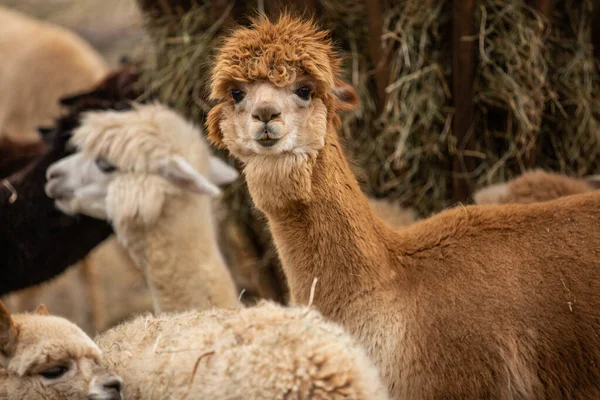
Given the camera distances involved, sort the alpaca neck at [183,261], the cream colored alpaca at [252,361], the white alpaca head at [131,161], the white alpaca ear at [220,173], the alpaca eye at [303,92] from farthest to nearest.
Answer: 1. the white alpaca ear at [220,173]
2. the white alpaca head at [131,161]
3. the alpaca neck at [183,261]
4. the alpaca eye at [303,92]
5. the cream colored alpaca at [252,361]

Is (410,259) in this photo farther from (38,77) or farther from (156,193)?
(38,77)

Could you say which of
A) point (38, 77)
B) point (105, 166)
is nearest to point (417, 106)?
point (105, 166)

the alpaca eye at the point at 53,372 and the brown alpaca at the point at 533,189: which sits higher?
the alpaca eye at the point at 53,372

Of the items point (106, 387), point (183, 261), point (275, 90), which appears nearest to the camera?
point (106, 387)

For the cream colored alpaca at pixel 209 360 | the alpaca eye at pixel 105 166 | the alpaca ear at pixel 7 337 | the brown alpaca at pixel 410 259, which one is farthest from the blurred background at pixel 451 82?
the alpaca ear at pixel 7 337

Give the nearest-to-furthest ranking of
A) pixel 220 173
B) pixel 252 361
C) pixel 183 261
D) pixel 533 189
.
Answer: pixel 252 361
pixel 533 189
pixel 183 261
pixel 220 173

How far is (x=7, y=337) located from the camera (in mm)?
2902

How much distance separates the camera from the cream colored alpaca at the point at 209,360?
8.71 ft

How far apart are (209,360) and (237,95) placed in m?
1.27

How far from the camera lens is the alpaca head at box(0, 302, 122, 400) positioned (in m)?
2.89

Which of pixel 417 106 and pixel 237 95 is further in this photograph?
pixel 417 106

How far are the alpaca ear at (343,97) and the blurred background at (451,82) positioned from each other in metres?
0.77

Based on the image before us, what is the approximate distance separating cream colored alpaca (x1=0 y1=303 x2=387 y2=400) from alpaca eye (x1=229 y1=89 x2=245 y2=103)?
0.96 m

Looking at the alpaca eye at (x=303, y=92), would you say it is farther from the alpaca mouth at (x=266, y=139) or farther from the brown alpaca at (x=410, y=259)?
the alpaca mouth at (x=266, y=139)
